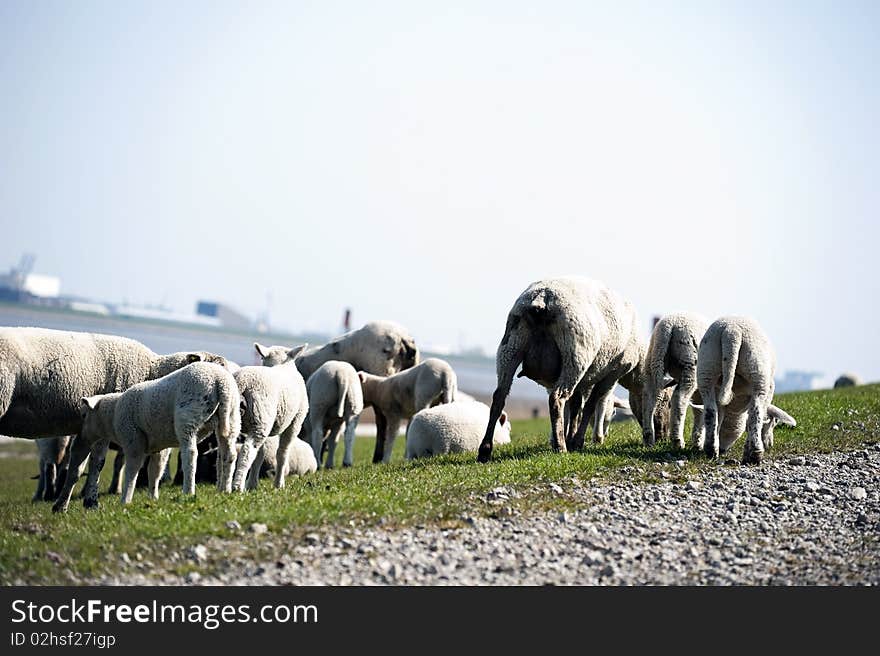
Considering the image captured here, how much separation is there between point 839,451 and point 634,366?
131 inches

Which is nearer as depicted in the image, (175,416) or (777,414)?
(175,416)

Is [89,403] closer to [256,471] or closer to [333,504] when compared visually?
[256,471]

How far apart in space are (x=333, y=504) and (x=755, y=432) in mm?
5959

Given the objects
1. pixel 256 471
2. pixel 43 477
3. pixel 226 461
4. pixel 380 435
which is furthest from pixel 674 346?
pixel 43 477

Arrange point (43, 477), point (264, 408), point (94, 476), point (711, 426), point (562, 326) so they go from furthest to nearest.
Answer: point (43, 477), point (562, 326), point (711, 426), point (264, 408), point (94, 476)

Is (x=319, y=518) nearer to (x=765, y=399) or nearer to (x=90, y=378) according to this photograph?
(x=90, y=378)

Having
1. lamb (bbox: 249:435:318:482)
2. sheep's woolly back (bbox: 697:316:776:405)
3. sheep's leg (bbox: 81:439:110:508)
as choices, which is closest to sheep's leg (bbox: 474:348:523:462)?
sheep's woolly back (bbox: 697:316:776:405)

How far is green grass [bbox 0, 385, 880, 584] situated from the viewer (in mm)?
10516

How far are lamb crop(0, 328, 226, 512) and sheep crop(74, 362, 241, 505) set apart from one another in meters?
0.72

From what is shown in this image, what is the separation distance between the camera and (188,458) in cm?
Answer: 1383

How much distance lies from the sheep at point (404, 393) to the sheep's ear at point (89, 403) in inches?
300

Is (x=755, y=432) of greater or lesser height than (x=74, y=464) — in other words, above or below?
above

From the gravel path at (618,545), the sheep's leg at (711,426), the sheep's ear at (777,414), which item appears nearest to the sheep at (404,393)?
the sheep's ear at (777,414)
